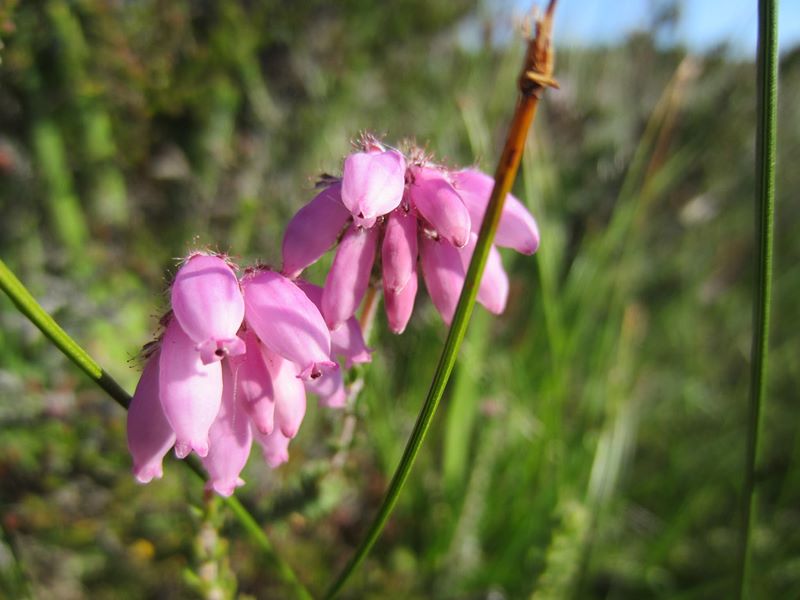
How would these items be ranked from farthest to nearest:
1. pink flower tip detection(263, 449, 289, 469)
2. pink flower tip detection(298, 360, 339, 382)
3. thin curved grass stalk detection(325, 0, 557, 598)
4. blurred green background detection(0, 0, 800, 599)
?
blurred green background detection(0, 0, 800, 599)
pink flower tip detection(263, 449, 289, 469)
pink flower tip detection(298, 360, 339, 382)
thin curved grass stalk detection(325, 0, 557, 598)

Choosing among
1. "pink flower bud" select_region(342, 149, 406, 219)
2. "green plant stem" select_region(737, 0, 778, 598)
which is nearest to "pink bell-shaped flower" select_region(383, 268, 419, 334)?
"pink flower bud" select_region(342, 149, 406, 219)

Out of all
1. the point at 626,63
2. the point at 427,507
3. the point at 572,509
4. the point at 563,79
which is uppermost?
the point at 626,63

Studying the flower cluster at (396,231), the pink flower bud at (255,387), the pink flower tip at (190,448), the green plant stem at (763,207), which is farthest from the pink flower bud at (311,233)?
the green plant stem at (763,207)

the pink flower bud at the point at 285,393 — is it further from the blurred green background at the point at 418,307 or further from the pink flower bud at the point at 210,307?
the blurred green background at the point at 418,307

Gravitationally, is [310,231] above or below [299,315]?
above

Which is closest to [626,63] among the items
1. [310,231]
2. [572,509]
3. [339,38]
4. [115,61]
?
[339,38]

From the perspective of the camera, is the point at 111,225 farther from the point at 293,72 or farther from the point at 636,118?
the point at 636,118

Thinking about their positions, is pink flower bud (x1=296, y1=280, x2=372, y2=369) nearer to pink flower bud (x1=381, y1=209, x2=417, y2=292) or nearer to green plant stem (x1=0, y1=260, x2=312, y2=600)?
pink flower bud (x1=381, y1=209, x2=417, y2=292)

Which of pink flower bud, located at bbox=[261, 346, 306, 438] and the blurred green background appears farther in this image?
the blurred green background
